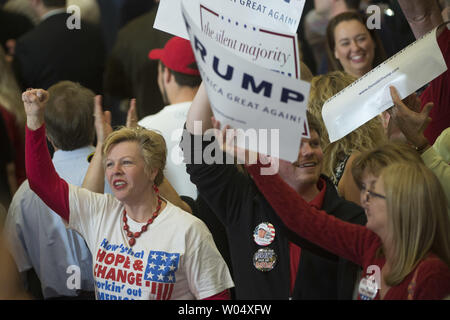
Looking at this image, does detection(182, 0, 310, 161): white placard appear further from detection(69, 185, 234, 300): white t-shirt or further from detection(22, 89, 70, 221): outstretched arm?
detection(22, 89, 70, 221): outstretched arm

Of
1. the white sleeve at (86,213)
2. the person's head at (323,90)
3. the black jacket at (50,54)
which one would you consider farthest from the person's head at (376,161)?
the black jacket at (50,54)

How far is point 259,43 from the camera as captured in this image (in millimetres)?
2461

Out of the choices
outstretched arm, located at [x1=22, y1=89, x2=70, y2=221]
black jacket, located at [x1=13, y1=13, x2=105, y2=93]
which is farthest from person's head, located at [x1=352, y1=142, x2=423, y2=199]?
black jacket, located at [x1=13, y1=13, x2=105, y2=93]

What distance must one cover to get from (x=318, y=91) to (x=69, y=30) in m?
1.97

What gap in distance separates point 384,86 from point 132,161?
883 mm

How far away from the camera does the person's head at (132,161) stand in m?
2.62

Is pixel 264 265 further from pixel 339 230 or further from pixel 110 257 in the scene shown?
pixel 110 257

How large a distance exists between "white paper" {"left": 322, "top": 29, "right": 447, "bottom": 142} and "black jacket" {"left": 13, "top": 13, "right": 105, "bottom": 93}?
2.22 m

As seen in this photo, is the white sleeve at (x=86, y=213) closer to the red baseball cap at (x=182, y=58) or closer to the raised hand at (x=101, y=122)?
the raised hand at (x=101, y=122)

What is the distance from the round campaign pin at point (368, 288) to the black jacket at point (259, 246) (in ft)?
0.14

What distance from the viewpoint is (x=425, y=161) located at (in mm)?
2600

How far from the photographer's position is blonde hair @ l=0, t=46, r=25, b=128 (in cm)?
355

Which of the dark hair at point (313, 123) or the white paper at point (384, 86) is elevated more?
the white paper at point (384, 86)

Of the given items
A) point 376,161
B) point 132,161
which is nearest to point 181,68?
point 132,161
